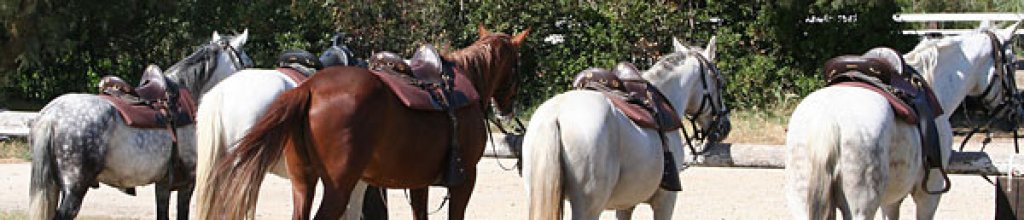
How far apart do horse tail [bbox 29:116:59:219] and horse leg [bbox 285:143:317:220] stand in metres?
1.90

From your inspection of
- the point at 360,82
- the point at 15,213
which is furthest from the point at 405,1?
the point at 360,82

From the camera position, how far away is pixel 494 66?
28.3ft

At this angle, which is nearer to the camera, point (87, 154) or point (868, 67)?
point (868, 67)

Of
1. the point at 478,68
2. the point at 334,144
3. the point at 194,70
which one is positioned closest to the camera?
the point at 334,144

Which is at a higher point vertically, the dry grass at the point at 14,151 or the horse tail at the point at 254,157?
the horse tail at the point at 254,157

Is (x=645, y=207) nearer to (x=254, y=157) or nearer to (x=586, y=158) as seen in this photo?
(x=586, y=158)

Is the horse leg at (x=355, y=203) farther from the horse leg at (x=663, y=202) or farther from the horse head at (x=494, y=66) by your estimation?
the horse leg at (x=663, y=202)

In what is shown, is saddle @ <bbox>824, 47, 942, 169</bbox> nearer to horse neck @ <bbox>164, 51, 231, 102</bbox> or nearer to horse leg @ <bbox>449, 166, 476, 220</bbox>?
horse leg @ <bbox>449, 166, 476, 220</bbox>

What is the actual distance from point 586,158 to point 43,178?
340 cm

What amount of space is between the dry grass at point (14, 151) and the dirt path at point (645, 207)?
104 centimetres

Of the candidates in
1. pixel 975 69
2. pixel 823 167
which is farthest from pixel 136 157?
pixel 975 69

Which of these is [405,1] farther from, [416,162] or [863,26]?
[416,162]

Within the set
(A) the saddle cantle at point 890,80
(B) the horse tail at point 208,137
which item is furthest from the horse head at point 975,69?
(B) the horse tail at point 208,137

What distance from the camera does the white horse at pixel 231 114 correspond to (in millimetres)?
7938
